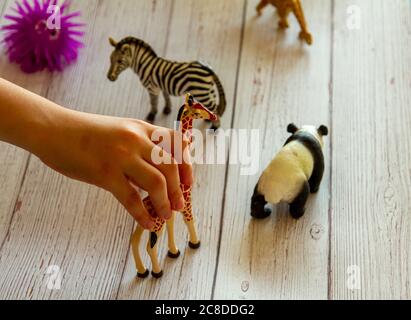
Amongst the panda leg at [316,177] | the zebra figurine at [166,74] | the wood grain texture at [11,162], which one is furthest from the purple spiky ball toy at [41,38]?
the panda leg at [316,177]

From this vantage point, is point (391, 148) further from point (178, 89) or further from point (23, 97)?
point (23, 97)

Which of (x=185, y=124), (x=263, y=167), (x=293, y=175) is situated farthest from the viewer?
(x=263, y=167)

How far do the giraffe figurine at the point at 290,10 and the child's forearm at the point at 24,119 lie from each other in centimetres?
56

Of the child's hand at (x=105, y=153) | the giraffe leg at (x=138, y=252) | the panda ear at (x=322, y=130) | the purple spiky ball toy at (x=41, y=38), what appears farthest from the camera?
the purple spiky ball toy at (x=41, y=38)

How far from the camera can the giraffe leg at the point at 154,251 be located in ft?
2.83

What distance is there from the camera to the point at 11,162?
3.47ft

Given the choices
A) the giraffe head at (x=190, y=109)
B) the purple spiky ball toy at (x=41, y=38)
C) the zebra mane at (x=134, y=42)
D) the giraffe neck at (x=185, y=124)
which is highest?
the purple spiky ball toy at (x=41, y=38)

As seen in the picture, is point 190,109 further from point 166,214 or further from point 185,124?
point 166,214

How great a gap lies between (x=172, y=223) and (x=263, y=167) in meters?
0.20

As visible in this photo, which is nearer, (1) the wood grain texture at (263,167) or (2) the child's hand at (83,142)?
(2) the child's hand at (83,142)

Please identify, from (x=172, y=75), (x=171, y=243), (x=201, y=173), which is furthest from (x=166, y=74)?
(x=171, y=243)

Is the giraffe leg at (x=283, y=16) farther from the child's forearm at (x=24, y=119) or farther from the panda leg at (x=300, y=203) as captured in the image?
the child's forearm at (x=24, y=119)

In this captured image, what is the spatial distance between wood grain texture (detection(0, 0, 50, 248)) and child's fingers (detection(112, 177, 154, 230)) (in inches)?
12.6
